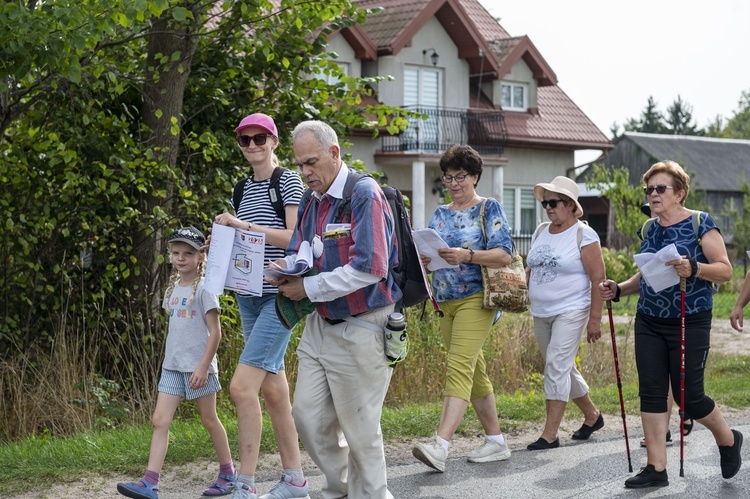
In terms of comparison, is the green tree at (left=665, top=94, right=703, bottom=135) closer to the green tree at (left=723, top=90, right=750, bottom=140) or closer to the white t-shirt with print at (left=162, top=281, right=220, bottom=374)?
the green tree at (left=723, top=90, right=750, bottom=140)

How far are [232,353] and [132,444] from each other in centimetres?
221

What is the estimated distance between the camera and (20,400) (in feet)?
27.1

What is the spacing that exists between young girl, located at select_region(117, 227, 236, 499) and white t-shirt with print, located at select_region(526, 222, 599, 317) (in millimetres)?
2536

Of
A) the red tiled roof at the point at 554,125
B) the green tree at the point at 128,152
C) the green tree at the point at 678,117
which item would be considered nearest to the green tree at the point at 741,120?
the green tree at the point at 678,117

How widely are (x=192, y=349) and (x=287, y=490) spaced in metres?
0.95

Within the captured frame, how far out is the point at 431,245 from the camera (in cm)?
659

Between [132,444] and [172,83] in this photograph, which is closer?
[132,444]

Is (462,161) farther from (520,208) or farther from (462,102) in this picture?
(520,208)

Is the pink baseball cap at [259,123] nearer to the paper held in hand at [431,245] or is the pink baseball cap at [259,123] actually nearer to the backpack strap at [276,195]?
the backpack strap at [276,195]

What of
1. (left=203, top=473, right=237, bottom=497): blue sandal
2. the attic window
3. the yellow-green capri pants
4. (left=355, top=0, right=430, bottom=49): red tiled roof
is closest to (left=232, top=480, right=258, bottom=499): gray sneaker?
(left=203, top=473, right=237, bottom=497): blue sandal

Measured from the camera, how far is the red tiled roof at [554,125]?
32469mm

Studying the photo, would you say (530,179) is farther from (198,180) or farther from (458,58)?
→ (198,180)

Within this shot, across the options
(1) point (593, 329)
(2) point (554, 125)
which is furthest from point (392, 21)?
(1) point (593, 329)

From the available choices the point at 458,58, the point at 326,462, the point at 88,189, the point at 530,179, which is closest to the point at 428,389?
the point at 88,189
